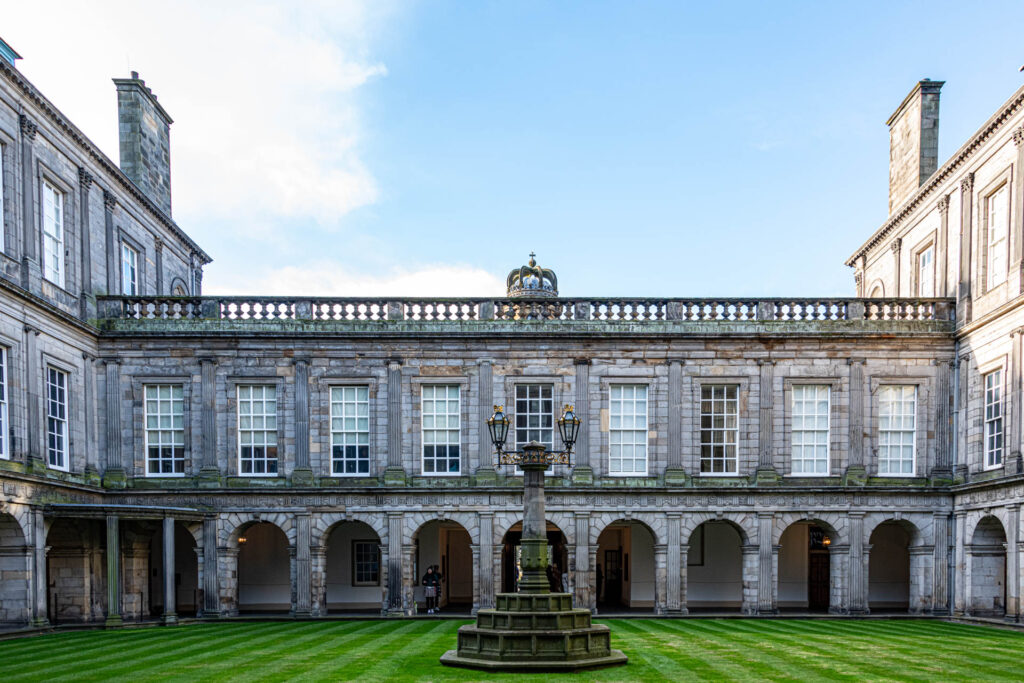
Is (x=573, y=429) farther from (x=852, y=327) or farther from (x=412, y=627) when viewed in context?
(x=852, y=327)

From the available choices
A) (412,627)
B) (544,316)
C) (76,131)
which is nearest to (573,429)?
(412,627)

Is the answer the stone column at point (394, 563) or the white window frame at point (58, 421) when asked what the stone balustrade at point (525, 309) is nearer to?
the white window frame at point (58, 421)

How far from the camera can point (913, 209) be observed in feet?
95.8

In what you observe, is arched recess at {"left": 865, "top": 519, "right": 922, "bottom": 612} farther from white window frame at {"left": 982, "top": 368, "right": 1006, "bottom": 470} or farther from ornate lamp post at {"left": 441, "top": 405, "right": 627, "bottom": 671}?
ornate lamp post at {"left": 441, "top": 405, "right": 627, "bottom": 671}

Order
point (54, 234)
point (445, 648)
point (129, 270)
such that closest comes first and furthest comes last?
point (445, 648), point (54, 234), point (129, 270)

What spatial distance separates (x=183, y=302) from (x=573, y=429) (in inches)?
630

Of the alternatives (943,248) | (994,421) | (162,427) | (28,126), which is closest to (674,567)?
(994,421)

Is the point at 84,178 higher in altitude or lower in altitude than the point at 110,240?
higher

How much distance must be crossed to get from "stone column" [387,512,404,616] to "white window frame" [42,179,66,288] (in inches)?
466

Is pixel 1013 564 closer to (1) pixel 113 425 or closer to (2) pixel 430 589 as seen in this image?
(2) pixel 430 589

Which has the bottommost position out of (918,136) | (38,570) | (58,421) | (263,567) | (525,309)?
(263,567)

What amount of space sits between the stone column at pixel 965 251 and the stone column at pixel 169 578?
2398 centimetres

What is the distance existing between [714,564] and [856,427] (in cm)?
713

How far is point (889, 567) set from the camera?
30.0 meters
